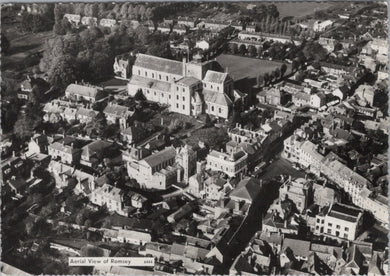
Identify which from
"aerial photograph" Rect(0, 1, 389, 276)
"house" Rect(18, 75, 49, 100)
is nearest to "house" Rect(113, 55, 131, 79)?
"aerial photograph" Rect(0, 1, 389, 276)

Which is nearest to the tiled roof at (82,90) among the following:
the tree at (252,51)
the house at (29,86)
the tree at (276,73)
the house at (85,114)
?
the house at (29,86)

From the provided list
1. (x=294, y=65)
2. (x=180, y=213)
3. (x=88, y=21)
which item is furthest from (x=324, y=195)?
(x=88, y=21)

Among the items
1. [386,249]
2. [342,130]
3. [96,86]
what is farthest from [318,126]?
[96,86]

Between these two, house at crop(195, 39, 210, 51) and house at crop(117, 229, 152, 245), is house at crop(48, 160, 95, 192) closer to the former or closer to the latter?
house at crop(117, 229, 152, 245)

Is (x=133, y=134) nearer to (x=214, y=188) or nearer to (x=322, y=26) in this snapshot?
(x=214, y=188)

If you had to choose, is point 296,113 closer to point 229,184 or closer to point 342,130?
point 342,130
